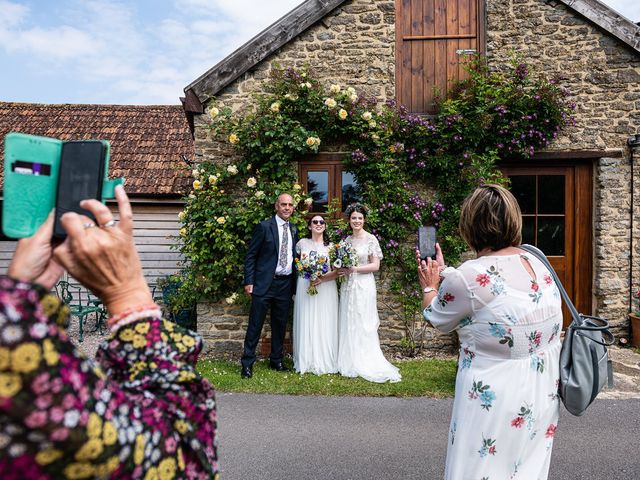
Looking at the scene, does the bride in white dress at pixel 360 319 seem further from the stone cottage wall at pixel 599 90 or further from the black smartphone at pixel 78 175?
the black smartphone at pixel 78 175

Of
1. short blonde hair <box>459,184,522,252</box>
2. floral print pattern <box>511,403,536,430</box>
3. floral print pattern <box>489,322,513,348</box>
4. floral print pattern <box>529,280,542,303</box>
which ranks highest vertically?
short blonde hair <box>459,184,522,252</box>

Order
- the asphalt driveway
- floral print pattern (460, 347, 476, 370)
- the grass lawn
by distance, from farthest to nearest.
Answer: the grass lawn
the asphalt driveway
floral print pattern (460, 347, 476, 370)

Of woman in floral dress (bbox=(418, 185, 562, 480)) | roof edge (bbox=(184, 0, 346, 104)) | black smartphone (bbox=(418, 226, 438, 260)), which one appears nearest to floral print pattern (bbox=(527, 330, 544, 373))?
woman in floral dress (bbox=(418, 185, 562, 480))

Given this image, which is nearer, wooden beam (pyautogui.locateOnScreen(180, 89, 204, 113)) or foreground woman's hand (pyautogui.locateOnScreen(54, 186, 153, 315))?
foreground woman's hand (pyautogui.locateOnScreen(54, 186, 153, 315))

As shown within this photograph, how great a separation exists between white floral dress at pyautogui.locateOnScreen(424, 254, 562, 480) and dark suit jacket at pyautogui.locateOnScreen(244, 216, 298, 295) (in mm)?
4437

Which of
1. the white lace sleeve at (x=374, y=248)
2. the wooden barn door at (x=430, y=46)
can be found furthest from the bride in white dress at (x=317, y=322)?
the wooden barn door at (x=430, y=46)

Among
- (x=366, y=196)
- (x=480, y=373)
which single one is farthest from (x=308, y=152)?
(x=480, y=373)

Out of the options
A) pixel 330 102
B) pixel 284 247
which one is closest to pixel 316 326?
pixel 284 247

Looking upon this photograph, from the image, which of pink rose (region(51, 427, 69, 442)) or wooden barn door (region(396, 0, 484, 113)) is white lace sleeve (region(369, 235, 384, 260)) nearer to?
wooden barn door (region(396, 0, 484, 113))

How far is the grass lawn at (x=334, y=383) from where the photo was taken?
552 centimetres

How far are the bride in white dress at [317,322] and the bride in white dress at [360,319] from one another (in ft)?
0.42

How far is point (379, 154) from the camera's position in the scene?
7086mm

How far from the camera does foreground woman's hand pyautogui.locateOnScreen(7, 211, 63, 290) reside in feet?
3.34

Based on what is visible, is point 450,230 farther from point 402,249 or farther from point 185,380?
point 185,380
